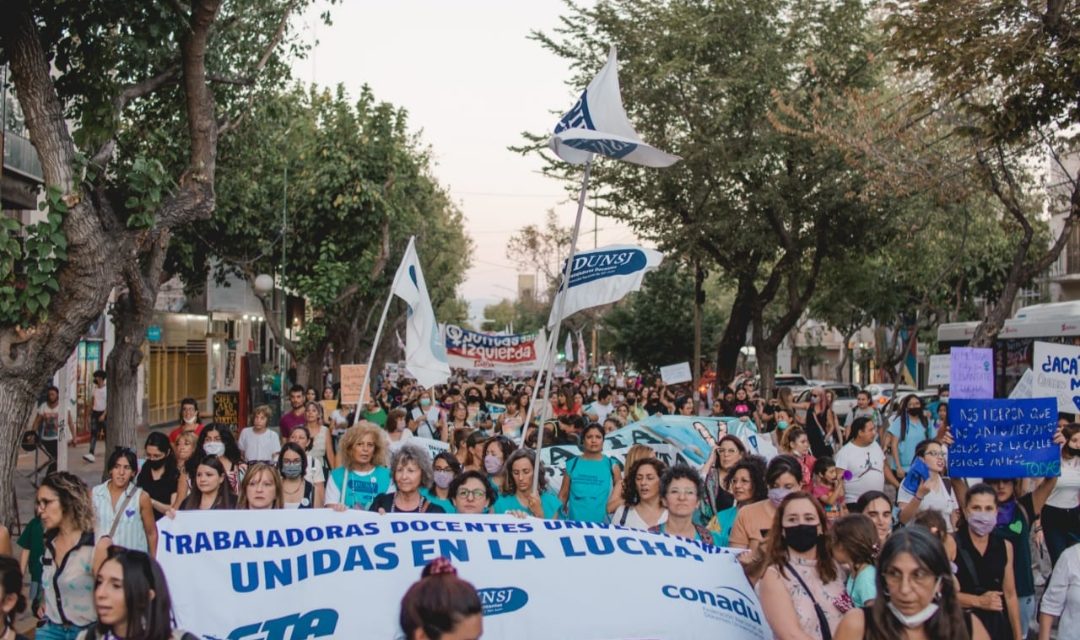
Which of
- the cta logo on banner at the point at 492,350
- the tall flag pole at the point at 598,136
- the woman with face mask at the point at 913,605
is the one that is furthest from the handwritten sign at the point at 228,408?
the woman with face mask at the point at 913,605

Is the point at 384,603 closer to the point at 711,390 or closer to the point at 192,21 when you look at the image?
the point at 192,21

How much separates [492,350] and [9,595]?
47.0 feet

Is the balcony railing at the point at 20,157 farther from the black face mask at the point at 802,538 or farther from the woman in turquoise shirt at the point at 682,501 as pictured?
the black face mask at the point at 802,538

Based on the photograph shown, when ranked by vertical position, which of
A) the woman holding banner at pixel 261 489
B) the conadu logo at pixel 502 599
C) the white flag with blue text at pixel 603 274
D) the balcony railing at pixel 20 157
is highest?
the balcony railing at pixel 20 157

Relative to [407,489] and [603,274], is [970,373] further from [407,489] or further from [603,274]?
[407,489]

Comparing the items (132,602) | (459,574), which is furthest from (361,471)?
(132,602)

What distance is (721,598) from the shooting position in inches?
230

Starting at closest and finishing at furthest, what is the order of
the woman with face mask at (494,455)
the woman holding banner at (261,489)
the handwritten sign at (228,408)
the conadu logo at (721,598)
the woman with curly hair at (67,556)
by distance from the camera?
the woman with curly hair at (67,556) < the conadu logo at (721,598) < the woman holding banner at (261,489) < the woman with face mask at (494,455) < the handwritten sign at (228,408)

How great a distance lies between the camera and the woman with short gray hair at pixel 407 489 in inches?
297

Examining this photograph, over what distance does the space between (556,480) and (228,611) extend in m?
5.19

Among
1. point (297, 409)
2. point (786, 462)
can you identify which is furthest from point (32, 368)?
point (786, 462)

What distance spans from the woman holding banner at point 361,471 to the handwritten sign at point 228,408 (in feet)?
47.2

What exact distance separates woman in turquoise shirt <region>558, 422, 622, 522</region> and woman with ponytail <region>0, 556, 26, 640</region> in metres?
4.33

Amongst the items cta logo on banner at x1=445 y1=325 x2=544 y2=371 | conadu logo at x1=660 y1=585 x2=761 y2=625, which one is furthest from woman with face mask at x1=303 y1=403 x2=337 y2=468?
conadu logo at x1=660 y1=585 x2=761 y2=625
